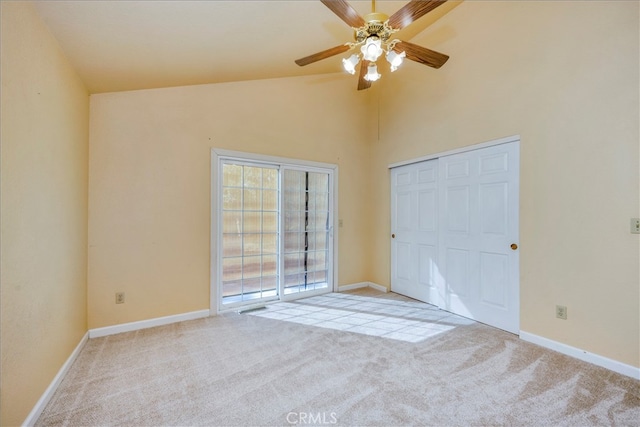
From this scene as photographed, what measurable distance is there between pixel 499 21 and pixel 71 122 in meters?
4.18

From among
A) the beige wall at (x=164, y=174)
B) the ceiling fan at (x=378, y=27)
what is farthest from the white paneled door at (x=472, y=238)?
the beige wall at (x=164, y=174)

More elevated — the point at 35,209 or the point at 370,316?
the point at 35,209

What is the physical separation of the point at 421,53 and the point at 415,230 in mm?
2432

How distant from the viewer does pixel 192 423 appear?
1.67 meters

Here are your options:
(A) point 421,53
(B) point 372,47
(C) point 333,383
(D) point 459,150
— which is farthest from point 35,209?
(D) point 459,150

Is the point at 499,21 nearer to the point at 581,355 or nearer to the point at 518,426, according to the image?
the point at 581,355

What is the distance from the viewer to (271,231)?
12.8 feet

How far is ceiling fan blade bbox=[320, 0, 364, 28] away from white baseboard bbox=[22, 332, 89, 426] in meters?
3.00

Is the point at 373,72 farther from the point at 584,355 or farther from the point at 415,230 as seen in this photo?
the point at 584,355

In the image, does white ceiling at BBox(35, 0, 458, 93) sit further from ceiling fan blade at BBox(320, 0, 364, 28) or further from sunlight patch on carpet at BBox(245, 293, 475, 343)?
sunlight patch on carpet at BBox(245, 293, 475, 343)

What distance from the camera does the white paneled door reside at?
9.50 ft

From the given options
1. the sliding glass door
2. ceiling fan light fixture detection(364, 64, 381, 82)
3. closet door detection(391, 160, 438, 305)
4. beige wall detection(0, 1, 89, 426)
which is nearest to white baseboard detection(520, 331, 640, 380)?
closet door detection(391, 160, 438, 305)

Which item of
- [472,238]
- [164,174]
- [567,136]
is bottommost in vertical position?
[472,238]

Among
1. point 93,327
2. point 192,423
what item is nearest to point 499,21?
point 192,423
